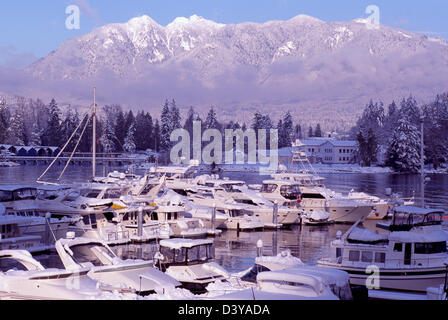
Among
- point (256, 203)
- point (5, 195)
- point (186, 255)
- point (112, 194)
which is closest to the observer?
point (186, 255)

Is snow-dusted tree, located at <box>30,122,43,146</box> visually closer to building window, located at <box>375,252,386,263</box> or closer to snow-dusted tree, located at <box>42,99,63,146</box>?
snow-dusted tree, located at <box>42,99,63,146</box>

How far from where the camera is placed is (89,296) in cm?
1084

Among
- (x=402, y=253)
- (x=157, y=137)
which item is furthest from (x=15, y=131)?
(x=402, y=253)

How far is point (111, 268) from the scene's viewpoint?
12.9m

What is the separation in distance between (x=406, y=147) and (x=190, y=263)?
79928 mm

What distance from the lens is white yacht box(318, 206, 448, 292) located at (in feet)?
52.4

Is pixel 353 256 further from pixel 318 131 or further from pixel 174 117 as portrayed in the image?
pixel 318 131

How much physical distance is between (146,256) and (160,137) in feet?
311

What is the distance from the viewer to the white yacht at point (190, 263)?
15.1 m

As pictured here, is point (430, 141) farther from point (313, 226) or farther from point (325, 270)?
point (325, 270)

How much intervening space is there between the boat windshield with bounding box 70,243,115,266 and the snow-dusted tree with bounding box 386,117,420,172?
8043 centimetres

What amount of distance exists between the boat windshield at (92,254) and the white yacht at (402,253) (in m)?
6.48

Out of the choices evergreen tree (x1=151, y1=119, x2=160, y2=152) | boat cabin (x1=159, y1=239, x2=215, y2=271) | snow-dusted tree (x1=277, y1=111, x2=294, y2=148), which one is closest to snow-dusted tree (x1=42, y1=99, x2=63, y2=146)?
evergreen tree (x1=151, y1=119, x2=160, y2=152)

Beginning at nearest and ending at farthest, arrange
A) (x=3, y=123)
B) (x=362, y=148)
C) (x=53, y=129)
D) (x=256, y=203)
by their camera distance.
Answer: (x=256, y=203), (x=362, y=148), (x=53, y=129), (x=3, y=123)
